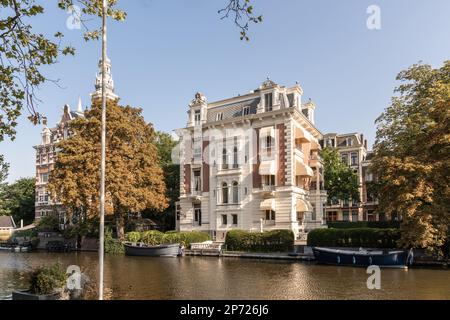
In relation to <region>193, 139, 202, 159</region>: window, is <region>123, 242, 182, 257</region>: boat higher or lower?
lower

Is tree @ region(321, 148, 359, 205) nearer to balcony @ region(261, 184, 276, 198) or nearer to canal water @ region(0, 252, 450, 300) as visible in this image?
balcony @ region(261, 184, 276, 198)

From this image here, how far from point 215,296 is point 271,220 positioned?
2590 cm

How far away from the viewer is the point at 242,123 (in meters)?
43.8

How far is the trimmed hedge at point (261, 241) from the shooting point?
1407 inches

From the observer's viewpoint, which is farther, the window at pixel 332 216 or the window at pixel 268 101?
the window at pixel 332 216

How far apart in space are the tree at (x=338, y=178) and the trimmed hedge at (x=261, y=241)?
771 inches

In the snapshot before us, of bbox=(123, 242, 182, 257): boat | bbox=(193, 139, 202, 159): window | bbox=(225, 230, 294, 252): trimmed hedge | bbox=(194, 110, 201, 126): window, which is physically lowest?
bbox=(123, 242, 182, 257): boat

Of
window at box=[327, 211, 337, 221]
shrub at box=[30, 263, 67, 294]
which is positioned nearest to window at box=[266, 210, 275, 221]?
shrub at box=[30, 263, 67, 294]

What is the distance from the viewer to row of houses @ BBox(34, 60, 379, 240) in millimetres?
41531

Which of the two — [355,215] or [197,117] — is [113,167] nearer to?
[197,117]

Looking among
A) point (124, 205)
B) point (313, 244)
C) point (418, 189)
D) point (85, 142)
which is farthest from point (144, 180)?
point (418, 189)

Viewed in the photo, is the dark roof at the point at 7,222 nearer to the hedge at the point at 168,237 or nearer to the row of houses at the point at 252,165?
the row of houses at the point at 252,165

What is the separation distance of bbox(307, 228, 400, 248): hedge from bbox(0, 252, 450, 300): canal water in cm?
547

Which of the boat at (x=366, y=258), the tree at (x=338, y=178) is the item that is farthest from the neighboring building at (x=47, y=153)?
the boat at (x=366, y=258)
